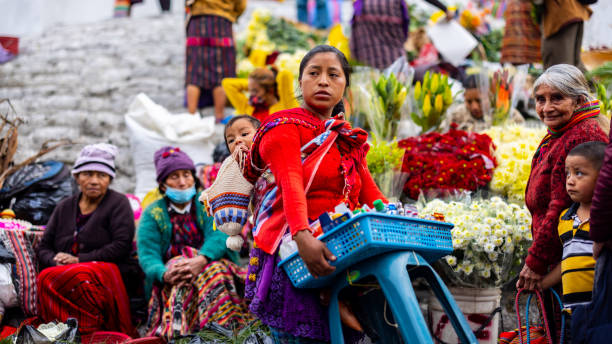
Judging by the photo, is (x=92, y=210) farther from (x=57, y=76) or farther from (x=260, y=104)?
(x=57, y=76)

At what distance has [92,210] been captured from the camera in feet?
14.2

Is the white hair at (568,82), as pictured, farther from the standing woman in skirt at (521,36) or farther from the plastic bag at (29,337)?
the standing woman in skirt at (521,36)

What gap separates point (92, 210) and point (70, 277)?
0.63 m

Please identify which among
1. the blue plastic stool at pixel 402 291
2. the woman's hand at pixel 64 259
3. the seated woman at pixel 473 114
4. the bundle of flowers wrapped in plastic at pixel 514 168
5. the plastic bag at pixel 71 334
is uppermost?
the seated woman at pixel 473 114

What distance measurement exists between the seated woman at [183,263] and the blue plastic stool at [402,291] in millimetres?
1683

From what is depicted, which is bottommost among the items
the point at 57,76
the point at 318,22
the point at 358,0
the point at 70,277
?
the point at 70,277

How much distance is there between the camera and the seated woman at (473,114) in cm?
569

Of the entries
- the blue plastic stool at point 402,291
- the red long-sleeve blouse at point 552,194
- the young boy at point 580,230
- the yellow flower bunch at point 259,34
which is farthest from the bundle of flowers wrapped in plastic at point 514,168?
the yellow flower bunch at point 259,34

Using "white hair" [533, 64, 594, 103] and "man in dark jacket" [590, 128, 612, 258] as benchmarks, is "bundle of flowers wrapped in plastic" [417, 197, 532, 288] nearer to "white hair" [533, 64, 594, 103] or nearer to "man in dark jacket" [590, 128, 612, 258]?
"white hair" [533, 64, 594, 103]

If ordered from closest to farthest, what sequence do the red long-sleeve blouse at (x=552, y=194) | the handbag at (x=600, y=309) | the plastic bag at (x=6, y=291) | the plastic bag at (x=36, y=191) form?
the handbag at (x=600, y=309)
the red long-sleeve blouse at (x=552, y=194)
the plastic bag at (x=6, y=291)
the plastic bag at (x=36, y=191)

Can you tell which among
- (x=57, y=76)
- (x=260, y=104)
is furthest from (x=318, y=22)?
(x=260, y=104)

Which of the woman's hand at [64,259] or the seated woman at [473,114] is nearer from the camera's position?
the woman's hand at [64,259]

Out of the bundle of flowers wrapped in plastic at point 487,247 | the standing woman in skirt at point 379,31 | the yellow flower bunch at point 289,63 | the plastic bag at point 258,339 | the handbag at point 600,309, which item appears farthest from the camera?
the yellow flower bunch at point 289,63

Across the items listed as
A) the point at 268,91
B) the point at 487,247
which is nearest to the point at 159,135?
the point at 268,91
